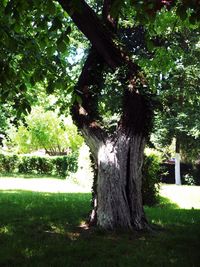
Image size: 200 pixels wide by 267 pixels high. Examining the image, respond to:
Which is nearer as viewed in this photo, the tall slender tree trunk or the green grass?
the green grass

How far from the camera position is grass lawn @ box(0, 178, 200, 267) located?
6.53 metres

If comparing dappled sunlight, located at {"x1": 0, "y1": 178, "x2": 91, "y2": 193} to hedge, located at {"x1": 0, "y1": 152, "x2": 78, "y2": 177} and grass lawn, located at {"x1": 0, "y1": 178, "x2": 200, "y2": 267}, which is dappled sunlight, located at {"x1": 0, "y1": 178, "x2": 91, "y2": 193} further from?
grass lawn, located at {"x1": 0, "y1": 178, "x2": 200, "y2": 267}

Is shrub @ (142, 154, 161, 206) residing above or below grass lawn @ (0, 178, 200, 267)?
above

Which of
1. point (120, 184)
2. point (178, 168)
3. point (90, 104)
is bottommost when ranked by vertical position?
point (120, 184)

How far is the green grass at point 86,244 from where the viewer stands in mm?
6531

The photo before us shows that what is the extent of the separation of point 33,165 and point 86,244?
36.1 meters

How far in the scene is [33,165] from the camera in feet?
141

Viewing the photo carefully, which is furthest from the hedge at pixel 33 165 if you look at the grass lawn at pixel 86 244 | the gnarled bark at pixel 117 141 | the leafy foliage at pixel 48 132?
the gnarled bark at pixel 117 141

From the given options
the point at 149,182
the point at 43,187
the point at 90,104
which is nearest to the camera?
the point at 90,104

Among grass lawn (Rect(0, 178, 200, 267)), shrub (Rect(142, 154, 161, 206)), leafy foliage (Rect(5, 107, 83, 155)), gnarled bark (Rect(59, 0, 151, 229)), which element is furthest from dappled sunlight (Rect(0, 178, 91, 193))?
leafy foliage (Rect(5, 107, 83, 155))

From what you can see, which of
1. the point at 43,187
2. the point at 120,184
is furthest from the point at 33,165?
the point at 120,184

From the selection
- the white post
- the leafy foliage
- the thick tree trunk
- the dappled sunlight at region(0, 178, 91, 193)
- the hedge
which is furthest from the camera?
the leafy foliage

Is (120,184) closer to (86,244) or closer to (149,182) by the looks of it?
(86,244)

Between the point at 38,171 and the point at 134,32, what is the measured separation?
17815 mm
